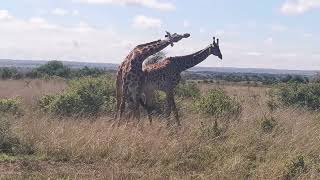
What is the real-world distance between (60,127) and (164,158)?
8.61ft

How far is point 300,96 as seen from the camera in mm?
20578

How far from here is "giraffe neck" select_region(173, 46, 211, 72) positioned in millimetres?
14266

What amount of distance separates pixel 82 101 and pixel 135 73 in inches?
140

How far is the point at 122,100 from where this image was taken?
1365 cm

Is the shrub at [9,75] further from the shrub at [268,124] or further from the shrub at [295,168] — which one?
the shrub at [295,168]

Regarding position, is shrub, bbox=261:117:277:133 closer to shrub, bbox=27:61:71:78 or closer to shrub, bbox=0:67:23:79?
shrub, bbox=27:61:71:78

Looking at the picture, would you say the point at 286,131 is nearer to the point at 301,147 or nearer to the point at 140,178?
the point at 301,147

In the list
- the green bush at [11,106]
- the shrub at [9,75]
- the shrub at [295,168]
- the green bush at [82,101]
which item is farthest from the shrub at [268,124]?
the shrub at [9,75]

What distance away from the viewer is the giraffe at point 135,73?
1340 centimetres

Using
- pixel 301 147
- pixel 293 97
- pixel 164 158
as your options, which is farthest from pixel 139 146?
pixel 293 97

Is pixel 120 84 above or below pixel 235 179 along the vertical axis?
above

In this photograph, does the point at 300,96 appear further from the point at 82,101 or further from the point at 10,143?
the point at 10,143

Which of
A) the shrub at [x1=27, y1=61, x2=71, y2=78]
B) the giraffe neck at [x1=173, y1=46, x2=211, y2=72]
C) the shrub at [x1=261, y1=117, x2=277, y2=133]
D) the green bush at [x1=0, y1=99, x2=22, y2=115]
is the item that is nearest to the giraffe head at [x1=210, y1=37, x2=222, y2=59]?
the giraffe neck at [x1=173, y1=46, x2=211, y2=72]

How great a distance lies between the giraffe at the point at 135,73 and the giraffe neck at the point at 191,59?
2.04 ft
